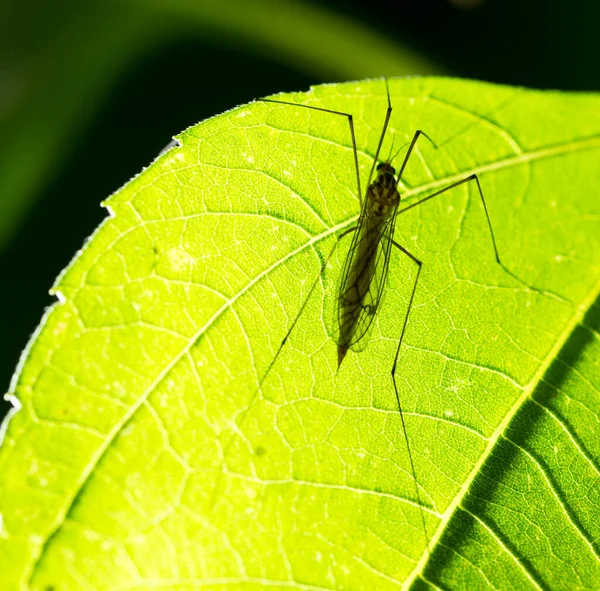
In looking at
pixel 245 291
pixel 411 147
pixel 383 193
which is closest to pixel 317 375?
pixel 245 291

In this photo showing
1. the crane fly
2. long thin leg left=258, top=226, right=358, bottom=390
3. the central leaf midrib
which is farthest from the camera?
the crane fly

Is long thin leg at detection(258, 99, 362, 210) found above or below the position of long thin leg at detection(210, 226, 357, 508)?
above

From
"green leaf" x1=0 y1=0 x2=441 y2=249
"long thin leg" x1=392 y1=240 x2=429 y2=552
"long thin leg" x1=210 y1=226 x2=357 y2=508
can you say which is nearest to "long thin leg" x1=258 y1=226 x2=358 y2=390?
"long thin leg" x1=210 y1=226 x2=357 y2=508

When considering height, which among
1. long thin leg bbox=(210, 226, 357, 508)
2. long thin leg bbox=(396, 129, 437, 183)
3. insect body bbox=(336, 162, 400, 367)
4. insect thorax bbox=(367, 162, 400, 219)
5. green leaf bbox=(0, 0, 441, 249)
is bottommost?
long thin leg bbox=(210, 226, 357, 508)

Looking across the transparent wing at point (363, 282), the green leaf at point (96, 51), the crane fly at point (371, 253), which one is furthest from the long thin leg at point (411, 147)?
the green leaf at point (96, 51)

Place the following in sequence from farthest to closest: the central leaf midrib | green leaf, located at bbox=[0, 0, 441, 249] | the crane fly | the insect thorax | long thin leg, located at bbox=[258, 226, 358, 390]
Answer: green leaf, located at bbox=[0, 0, 441, 249]
the insect thorax
the crane fly
long thin leg, located at bbox=[258, 226, 358, 390]
the central leaf midrib

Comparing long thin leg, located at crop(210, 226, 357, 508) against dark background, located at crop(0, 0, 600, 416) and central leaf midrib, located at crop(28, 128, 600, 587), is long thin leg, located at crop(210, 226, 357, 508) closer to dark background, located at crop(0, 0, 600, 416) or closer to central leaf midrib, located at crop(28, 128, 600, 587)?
central leaf midrib, located at crop(28, 128, 600, 587)

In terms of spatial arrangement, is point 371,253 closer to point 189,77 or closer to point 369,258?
point 369,258

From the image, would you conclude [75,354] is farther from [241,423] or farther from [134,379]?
[241,423]
